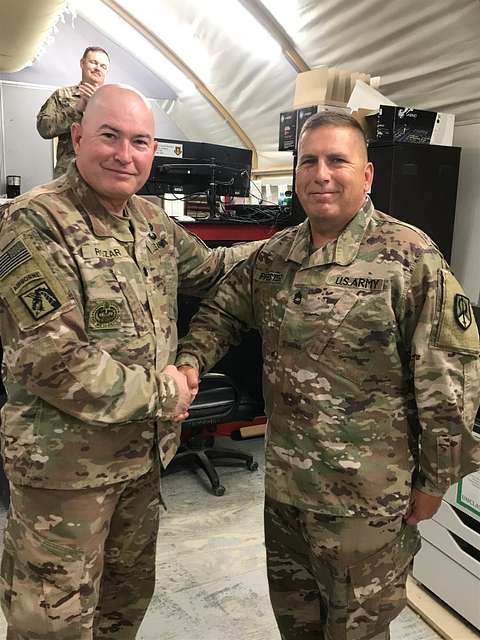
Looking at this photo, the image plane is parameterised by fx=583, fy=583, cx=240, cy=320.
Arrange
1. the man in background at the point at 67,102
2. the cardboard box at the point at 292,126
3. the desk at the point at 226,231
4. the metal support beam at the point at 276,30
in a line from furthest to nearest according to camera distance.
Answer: the metal support beam at the point at 276,30 < the man in background at the point at 67,102 < the cardboard box at the point at 292,126 < the desk at the point at 226,231

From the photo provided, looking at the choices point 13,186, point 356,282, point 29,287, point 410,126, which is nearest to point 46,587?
point 29,287

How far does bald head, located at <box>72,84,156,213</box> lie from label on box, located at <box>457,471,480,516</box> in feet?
5.15

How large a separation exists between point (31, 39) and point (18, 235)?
11.2 feet

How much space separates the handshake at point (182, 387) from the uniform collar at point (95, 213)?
1.21ft

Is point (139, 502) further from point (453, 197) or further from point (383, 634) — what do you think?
point (453, 197)

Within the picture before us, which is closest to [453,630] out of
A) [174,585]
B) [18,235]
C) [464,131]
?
[174,585]

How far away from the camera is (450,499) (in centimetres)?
220

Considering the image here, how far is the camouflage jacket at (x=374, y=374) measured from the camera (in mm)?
1391

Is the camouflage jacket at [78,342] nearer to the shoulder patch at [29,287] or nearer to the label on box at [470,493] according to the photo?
the shoulder patch at [29,287]

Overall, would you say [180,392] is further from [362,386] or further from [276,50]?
[276,50]

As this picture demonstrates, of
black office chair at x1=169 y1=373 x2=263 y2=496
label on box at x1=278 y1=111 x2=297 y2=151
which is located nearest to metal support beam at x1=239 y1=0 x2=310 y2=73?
label on box at x1=278 y1=111 x2=297 y2=151

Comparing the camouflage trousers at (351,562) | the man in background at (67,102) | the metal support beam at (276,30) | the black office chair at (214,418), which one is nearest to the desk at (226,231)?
the black office chair at (214,418)

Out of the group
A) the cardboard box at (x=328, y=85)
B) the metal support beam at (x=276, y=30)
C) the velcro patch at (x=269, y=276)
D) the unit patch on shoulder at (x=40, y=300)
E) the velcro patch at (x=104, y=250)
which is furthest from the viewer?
the metal support beam at (x=276, y=30)

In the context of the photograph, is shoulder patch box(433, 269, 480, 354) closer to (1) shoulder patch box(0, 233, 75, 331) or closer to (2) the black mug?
(1) shoulder patch box(0, 233, 75, 331)
